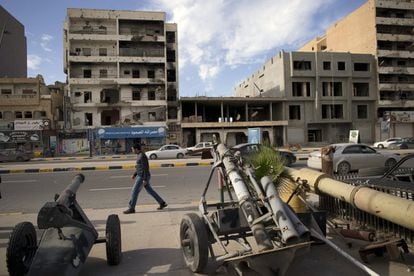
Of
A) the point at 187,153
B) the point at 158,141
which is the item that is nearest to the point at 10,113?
the point at 158,141

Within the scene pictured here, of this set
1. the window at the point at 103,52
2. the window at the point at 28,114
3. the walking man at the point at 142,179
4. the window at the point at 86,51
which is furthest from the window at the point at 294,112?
the walking man at the point at 142,179

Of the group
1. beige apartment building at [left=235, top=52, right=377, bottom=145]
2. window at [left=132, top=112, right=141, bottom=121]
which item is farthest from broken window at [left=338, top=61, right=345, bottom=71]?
window at [left=132, top=112, right=141, bottom=121]

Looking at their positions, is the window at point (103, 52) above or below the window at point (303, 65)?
above

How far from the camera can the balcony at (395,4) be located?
1818 inches

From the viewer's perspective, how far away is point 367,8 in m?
46.9

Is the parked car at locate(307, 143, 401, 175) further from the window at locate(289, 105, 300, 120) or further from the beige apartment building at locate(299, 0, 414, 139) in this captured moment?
the beige apartment building at locate(299, 0, 414, 139)

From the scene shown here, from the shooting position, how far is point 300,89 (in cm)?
4575

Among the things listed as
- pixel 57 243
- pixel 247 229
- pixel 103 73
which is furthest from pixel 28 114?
pixel 247 229

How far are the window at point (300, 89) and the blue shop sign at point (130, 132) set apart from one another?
64.3ft

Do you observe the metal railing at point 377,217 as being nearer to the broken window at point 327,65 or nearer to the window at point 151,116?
the window at point 151,116

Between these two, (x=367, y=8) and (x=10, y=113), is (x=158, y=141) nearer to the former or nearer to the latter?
(x=10, y=113)

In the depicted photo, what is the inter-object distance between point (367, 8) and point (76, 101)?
4289 centimetres

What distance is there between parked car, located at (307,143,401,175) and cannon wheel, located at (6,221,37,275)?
12023mm

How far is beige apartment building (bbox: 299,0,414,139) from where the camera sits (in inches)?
1797
